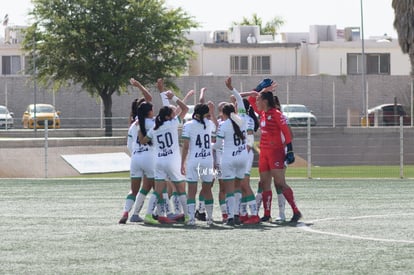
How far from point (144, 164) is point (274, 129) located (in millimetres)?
2024

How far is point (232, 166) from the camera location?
17484 mm

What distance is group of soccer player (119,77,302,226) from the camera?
57.0 ft

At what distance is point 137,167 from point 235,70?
57.2 metres

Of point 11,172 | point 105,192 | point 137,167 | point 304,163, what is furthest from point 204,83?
point 137,167

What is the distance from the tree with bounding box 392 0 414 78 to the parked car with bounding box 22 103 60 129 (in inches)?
1137

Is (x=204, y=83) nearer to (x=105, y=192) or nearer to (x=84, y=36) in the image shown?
(x=84, y=36)

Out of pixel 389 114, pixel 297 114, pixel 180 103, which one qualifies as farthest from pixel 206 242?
pixel 389 114

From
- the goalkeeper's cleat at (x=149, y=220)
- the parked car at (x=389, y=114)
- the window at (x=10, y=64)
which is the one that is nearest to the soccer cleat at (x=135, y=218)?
the goalkeeper's cleat at (x=149, y=220)

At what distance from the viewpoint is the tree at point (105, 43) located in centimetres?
5069

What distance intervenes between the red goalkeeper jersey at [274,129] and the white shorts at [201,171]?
966mm

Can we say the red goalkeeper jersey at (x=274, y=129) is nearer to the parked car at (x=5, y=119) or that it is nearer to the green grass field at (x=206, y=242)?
the green grass field at (x=206, y=242)

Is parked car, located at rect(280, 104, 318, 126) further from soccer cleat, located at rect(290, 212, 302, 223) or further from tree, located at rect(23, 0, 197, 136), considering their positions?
soccer cleat, located at rect(290, 212, 302, 223)

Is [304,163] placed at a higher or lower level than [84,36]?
lower

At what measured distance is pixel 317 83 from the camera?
62594 millimetres
